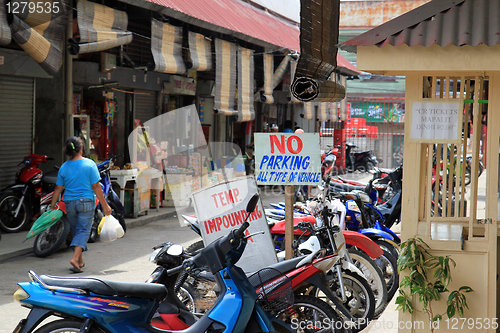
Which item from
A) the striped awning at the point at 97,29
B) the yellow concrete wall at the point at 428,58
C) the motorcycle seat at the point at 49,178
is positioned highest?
the striped awning at the point at 97,29

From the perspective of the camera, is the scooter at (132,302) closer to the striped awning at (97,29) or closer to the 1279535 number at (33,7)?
the 1279535 number at (33,7)

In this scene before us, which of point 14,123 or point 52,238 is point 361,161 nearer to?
point 14,123

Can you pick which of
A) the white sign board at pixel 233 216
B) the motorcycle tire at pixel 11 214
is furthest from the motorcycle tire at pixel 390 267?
the motorcycle tire at pixel 11 214

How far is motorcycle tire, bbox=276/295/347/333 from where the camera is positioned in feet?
13.9

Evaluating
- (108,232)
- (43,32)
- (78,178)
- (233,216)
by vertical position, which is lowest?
(108,232)

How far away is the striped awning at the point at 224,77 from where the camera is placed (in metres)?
11.8

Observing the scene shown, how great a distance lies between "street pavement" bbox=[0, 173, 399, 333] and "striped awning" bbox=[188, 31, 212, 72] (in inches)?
134

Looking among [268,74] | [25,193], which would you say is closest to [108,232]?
[25,193]

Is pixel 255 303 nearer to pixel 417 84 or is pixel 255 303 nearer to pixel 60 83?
pixel 417 84

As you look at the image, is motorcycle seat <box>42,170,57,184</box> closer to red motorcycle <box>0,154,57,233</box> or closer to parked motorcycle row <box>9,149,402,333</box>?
red motorcycle <box>0,154,57,233</box>

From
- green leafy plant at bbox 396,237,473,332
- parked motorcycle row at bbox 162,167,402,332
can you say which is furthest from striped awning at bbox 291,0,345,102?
green leafy plant at bbox 396,237,473,332

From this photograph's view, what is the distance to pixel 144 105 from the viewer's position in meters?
13.4

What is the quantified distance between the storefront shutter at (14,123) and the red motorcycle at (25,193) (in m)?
0.41

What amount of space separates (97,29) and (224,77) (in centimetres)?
383
